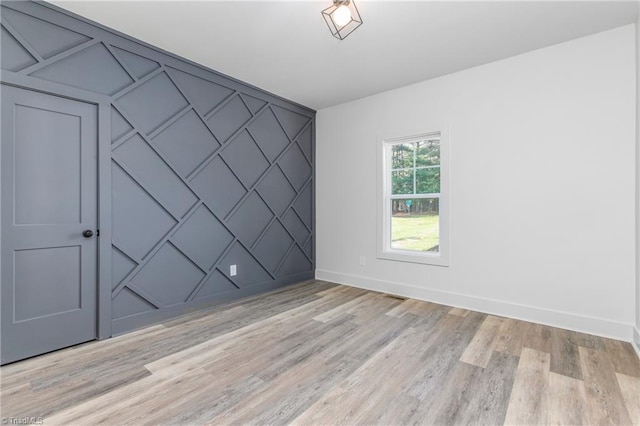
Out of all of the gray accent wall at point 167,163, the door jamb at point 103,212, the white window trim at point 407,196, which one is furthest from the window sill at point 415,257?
the door jamb at point 103,212

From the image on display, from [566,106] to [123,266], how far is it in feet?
14.0

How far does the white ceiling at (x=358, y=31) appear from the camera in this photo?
7.39 feet

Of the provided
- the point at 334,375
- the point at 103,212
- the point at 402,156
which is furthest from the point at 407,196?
the point at 103,212

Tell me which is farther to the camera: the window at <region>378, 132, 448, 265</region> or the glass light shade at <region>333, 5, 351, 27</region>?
the window at <region>378, 132, 448, 265</region>

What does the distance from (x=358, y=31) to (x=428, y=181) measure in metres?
1.90

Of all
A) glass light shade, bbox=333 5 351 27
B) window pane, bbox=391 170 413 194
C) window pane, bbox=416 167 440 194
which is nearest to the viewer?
glass light shade, bbox=333 5 351 27

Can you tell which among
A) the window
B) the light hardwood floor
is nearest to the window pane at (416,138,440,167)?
the window

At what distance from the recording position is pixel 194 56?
2.98 metres

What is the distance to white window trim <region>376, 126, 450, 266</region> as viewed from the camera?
3.40 meters

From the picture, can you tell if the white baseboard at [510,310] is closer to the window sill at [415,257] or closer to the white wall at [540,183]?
the white wall at [540,183]

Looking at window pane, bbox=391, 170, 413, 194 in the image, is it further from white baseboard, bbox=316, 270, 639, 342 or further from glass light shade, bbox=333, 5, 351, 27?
glass light shade, bbox=333, 5, 351, 27

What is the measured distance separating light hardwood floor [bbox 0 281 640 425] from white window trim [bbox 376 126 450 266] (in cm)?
83

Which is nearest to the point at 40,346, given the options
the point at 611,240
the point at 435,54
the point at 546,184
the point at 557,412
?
the point at 557,412

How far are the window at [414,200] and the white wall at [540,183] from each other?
0.13 meters
